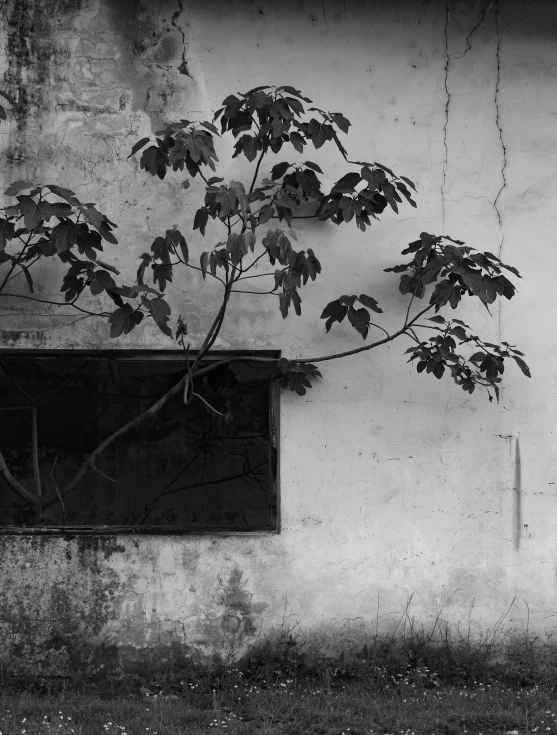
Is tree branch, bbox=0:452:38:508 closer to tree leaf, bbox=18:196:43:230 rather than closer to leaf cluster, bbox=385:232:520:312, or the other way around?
tree leaf, bbox=18:196:43:230

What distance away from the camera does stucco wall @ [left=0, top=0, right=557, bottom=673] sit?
4.60 meters

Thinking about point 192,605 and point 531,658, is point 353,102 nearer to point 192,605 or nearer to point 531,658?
point 192,605

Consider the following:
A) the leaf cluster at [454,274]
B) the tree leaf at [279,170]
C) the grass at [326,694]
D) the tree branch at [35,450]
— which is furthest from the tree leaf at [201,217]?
the grass at [326,694]

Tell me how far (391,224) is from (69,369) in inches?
83.9

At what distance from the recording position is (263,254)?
433 centimetres

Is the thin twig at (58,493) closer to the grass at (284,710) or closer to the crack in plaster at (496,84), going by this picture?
the grass at (284,710)

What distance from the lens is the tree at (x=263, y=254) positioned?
13.1ft

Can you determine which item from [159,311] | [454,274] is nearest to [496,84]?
[454,274]

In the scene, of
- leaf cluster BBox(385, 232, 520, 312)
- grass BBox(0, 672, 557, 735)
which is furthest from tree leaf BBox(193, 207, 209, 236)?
grass BBox(0, 672, 557, 735)

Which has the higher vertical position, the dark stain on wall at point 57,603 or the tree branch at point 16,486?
the tree branch at point 16,486

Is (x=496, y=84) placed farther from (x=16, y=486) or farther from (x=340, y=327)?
(x=16, y=486)

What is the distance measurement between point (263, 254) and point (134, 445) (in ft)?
4.57

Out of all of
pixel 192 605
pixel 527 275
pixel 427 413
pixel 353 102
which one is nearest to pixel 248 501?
pixel 192 605

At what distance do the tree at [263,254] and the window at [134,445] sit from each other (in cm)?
7
